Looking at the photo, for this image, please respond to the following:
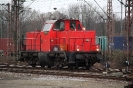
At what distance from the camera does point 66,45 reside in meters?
19.2

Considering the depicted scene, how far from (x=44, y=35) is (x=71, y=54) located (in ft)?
9.29

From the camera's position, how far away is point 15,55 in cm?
3070

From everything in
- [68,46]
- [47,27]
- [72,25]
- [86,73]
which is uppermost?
[72,25]

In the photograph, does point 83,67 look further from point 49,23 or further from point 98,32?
point 98,32

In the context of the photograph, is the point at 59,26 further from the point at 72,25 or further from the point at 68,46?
the point at 68,46

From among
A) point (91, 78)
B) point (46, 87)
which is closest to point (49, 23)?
point (91, 78)

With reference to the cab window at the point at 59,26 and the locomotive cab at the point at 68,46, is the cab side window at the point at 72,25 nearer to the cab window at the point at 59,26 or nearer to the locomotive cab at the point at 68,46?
the locomotive cab at the point at 68,46

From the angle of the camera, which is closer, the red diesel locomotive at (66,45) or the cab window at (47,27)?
the red diesel locomotive at (66,45)

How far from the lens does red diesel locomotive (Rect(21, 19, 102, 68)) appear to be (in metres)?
19.0

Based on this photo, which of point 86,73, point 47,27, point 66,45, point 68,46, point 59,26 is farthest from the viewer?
point 59,26

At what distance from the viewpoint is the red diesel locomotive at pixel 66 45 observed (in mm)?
A: 19000

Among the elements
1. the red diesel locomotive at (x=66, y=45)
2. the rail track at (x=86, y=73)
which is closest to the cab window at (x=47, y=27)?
the red diesel locomotive at (x=66, y=45)

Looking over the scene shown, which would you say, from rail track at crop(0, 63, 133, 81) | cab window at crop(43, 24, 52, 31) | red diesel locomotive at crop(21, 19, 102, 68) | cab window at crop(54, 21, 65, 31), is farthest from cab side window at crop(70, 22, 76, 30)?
rail track at crop(0, 63, 133, 81)

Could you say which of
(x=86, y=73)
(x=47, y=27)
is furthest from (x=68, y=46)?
(x=86, y=73)
